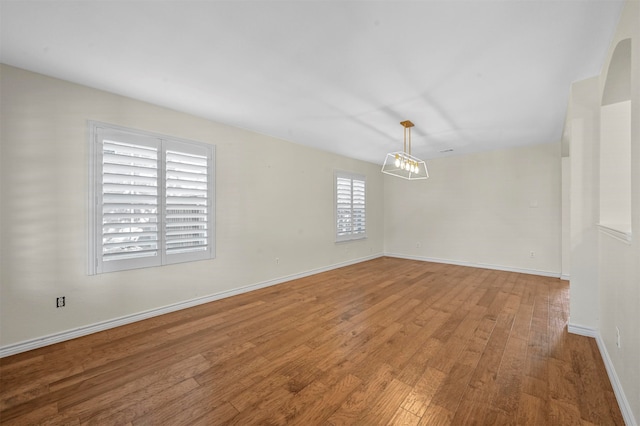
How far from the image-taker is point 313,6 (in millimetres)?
1611

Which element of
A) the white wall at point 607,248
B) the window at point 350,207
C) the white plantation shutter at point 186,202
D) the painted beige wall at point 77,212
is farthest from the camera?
the window at point 350,207

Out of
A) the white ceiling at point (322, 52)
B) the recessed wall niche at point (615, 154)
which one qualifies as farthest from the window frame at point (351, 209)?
the recessed wall niche at point (615, 154)

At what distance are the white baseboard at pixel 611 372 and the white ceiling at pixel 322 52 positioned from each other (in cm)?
242

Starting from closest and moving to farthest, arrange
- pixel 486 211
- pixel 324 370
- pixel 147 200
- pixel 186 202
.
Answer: pixel 324 370, pixel 147 200, pixel 186 202, pixel 486 211

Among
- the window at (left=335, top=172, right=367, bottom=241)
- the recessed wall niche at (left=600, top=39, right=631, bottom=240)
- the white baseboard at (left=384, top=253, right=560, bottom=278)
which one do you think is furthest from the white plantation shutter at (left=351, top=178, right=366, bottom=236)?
the recessed wall niche at (left=600, top=39, right=631, bottom=240)

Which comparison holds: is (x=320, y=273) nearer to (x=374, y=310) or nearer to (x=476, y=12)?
(x=374, y=310)

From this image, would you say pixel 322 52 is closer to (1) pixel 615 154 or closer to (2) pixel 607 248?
(1) pixel 615 154

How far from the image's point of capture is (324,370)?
6.48ft

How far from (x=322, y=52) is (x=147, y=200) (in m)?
2.47

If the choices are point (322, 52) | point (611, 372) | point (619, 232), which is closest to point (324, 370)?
point (611, 372)

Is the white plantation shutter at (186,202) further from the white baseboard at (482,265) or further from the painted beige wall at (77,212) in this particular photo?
the white baseboard at (482,265)

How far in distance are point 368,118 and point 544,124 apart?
269cm

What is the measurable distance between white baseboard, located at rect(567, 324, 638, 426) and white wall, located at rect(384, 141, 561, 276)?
114 inches

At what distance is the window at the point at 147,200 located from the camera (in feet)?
8.77
